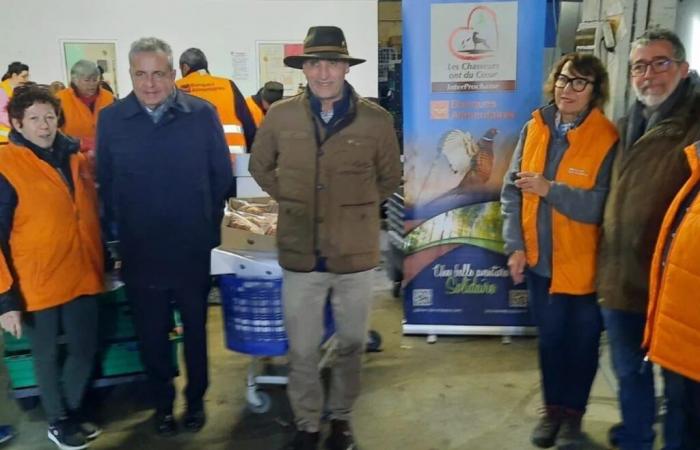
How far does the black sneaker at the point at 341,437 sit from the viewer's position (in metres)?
2.53

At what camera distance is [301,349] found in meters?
2.42

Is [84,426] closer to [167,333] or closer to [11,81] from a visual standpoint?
[167,333]

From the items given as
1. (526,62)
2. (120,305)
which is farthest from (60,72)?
(526,62)

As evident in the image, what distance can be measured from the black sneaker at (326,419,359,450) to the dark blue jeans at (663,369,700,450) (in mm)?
1151

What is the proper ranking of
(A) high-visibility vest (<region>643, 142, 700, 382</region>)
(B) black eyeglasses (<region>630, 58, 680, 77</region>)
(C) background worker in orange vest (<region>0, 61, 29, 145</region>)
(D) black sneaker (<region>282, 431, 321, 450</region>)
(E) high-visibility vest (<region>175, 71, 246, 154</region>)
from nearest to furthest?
(A) high-visibility vest (<region>643, 142, 700, 382</region>) < (B) black eyeglasses (<region>630, 58, 680, 77</region>) < (D) black sneaker (<region>282, 431, 321, 450</region>) < (E) high-visibility vest (<region>175, 71, 246, 154</region>) < (C) background worker in orange vest (<region>0, 61, 29, 145</region>)

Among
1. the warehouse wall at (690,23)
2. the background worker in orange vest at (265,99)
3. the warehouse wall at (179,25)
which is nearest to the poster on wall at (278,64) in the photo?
the warehouse wall at (179,25)

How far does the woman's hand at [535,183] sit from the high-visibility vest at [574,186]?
0.06m

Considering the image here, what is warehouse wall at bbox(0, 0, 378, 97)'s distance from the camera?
6.62 metres

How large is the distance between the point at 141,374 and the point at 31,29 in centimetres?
514

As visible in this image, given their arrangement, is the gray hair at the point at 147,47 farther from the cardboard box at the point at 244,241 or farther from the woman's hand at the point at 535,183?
the woman's hand at the point at 535,183

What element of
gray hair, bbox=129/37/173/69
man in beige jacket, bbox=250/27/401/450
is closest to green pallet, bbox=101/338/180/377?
man in beige jacket, bbox=250/27/401/450

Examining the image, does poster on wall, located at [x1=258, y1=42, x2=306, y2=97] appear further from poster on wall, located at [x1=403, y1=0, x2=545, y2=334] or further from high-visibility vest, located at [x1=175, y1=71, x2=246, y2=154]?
poster on wall, located at [x1=403, y1=0, x2=545, y2=334]

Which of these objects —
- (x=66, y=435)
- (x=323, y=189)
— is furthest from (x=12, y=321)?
(x=323, y=189)

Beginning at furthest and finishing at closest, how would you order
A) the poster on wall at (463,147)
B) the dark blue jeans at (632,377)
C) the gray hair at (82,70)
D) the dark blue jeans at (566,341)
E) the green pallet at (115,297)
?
the gray hair at (82,70) → the poster on wall at (463,147) → the green pallet at (115,297) → the dark blue jeans at (566,341) → the dark blue jeans at (632,377)
